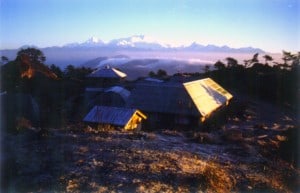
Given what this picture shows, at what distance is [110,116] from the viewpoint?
25.1m

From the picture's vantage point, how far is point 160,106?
30.6 metres

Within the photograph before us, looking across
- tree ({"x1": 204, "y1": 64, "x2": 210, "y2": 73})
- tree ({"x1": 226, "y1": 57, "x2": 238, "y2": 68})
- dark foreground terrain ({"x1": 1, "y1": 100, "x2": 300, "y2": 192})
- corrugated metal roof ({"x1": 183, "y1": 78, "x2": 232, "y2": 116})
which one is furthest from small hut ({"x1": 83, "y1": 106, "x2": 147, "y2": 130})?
tree ({"x1": 204, "y1": 64, "x2": 210, "y2": 73})

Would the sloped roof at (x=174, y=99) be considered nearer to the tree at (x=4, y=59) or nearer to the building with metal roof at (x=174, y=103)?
the building with metal roof at (x=174, y=103)

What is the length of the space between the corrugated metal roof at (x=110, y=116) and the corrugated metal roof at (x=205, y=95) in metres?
7.38

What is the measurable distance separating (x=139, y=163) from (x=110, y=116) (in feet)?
41.3

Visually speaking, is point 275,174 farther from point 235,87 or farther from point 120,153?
point 235,87

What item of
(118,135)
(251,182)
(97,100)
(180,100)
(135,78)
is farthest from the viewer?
(135,78)

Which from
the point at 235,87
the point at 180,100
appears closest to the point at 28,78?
the point at 180,100

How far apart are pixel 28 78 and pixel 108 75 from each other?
11.0 meters

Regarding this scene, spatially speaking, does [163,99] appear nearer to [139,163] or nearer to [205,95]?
[205,95]

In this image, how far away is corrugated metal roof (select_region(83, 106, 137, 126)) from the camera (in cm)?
2452

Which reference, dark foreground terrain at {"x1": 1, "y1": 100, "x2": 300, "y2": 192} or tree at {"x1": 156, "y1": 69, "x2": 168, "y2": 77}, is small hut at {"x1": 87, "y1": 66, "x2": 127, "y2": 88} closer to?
tree at {"x1": 156, "y1": 69, "x2": 168, "y2": 77}

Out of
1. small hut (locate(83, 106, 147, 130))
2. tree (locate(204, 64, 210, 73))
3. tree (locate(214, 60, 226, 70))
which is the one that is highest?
tree (locate(214, 60, 226, 70))

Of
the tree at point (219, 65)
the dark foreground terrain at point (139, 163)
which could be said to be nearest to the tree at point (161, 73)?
the tree at point (219, 65)
